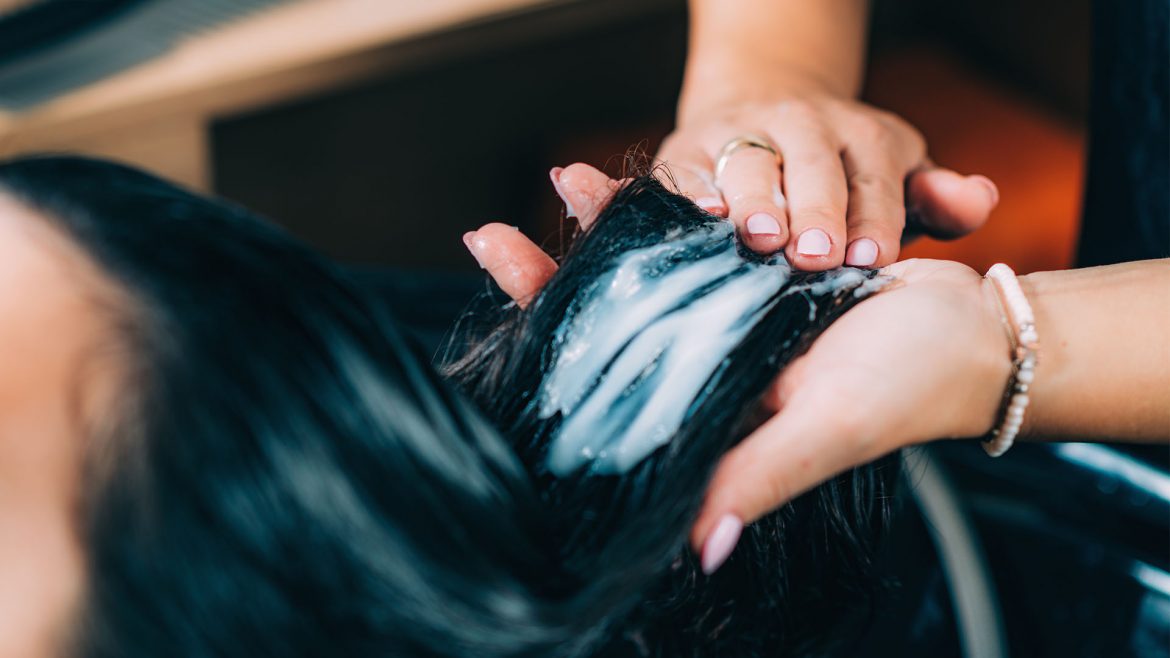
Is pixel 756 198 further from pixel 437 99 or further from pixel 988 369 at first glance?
pixel 437 99

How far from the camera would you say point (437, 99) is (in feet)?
5.55

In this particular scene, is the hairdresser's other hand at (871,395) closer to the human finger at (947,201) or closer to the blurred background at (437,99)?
the human finger at (947,201)

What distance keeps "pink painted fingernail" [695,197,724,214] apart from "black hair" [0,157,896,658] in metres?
0.13

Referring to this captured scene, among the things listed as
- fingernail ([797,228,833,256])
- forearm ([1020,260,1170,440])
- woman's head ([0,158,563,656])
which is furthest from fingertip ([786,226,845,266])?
woman's head ([0,158,563,656])

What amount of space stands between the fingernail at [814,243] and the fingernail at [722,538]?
6.8 inches

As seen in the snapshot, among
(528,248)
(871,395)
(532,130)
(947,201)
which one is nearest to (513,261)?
(528,248)

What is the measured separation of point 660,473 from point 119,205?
270 mm

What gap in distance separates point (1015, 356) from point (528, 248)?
0.27m

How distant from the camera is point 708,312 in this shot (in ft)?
1.43

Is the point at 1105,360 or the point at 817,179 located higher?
the point at 817,179

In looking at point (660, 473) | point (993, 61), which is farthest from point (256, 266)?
point (993, 61)

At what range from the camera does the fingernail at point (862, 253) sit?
1.71ft

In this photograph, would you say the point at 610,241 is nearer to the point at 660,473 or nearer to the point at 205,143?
the point at 660,473

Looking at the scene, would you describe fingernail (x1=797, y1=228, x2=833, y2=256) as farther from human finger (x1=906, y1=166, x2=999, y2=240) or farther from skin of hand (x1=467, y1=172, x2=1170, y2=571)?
human finger (x1=906, y1=166, x2=999, y2=240)
